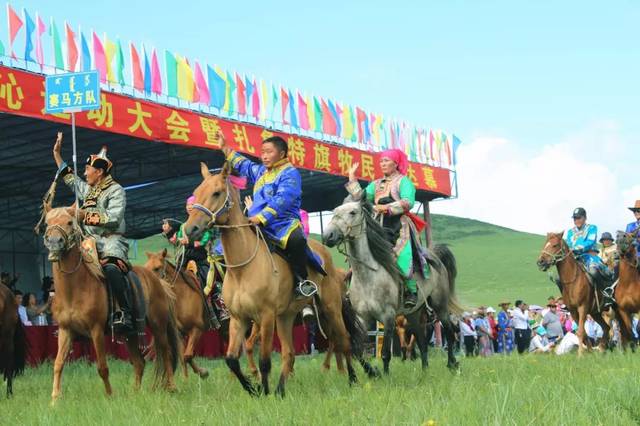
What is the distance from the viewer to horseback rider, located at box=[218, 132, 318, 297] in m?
9.00

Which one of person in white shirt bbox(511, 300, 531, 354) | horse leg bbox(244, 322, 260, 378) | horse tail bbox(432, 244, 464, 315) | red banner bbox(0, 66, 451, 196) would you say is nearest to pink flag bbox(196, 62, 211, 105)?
red banner bbox(0, 66, 451, 196)

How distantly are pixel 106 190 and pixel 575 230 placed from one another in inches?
380

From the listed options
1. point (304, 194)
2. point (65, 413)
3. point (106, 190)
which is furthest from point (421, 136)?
point (65, 413)

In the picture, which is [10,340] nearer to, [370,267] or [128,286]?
[128,286]

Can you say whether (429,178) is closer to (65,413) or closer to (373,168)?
(373,168)

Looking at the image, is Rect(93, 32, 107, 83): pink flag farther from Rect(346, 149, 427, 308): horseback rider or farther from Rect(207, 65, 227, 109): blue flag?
Rect(346, 149, 427, 308): horseback rider

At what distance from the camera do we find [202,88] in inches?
1013

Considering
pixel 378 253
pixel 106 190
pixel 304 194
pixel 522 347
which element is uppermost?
pixel 304 194

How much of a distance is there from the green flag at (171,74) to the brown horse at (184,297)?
1121 cm

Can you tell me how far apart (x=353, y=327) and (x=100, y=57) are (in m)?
14.4

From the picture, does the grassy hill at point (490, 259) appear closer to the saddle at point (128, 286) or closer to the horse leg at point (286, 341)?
the saddle at point (128, 286)

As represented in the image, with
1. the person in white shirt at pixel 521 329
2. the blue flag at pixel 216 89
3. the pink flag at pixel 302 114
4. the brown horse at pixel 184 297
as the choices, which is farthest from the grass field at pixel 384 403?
the pink flag at pixel 302 114

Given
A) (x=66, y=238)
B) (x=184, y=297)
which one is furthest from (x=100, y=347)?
(x=184, y=297)

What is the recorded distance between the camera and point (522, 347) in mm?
28922
